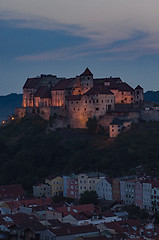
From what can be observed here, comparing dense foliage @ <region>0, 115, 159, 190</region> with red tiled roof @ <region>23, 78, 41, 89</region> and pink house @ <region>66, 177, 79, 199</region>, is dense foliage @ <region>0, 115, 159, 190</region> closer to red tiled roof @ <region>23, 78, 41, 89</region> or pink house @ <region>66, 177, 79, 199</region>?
pink house @ <region>66, 177, 79, 199</region>

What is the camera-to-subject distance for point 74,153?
9438 centimetres

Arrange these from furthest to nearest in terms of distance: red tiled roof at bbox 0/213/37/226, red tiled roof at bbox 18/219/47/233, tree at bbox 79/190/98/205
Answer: tree at bbox 79/190/98/205
red tiled roof at bbox 0/213/37/226
red tiled roof at bbox 18/219/47/233

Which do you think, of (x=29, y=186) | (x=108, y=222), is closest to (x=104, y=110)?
(x=29, y=186)

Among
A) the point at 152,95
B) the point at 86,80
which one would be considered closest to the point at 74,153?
the point at 86,80

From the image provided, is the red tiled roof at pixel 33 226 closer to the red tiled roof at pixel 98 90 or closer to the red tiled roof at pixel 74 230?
the red tiled roof at pixel 74 230

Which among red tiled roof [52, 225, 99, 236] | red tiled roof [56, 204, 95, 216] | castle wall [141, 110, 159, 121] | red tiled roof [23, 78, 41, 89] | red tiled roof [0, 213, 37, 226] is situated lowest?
red tiled roof [52, 225, 99, 236]

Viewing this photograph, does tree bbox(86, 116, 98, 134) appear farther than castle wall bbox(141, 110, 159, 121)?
Yes

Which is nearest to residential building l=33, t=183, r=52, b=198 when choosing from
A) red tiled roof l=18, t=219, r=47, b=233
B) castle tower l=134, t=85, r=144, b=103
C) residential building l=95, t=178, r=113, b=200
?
residential building l=95, t=178, r=113, b=200

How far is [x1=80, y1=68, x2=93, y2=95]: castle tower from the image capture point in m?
101

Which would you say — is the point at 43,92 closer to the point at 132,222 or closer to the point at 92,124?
the point at 92,124

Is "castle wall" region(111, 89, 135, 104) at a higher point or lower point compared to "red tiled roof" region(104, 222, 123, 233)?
higher

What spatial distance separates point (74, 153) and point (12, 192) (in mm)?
15037

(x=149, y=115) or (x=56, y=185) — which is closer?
(x=56, y=185)

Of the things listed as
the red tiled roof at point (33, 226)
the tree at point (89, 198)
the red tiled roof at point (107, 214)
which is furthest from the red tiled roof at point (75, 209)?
the red tiled roof at point (33, 226)
